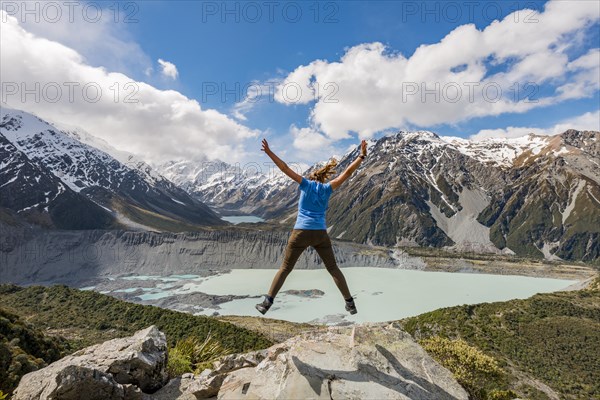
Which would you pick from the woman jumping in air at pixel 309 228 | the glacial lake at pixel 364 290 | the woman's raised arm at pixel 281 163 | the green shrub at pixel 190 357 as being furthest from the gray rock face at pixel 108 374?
the glacial lake at pixel 364 290

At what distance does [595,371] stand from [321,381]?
5649 cm

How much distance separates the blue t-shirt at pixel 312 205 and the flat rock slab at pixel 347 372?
2.47 metres

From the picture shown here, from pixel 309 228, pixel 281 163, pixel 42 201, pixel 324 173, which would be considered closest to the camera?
pixel 281 163

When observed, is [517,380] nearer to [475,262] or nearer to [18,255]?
[475,262]

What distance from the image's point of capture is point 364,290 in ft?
351

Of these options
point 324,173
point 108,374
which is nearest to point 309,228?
point 324,173

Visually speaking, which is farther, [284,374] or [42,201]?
[42,201]

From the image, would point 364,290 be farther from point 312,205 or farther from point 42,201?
point 42,201

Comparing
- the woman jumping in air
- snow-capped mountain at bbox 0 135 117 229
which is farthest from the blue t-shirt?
snow-capped mountain at bbox 0 135 117 229

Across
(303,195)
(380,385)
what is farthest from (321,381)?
(303,195)

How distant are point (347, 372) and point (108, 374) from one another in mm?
5110

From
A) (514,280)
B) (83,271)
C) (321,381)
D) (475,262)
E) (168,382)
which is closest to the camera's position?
(321,381)

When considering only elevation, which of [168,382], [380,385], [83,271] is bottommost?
[83,271]

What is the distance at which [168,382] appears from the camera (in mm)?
8828
